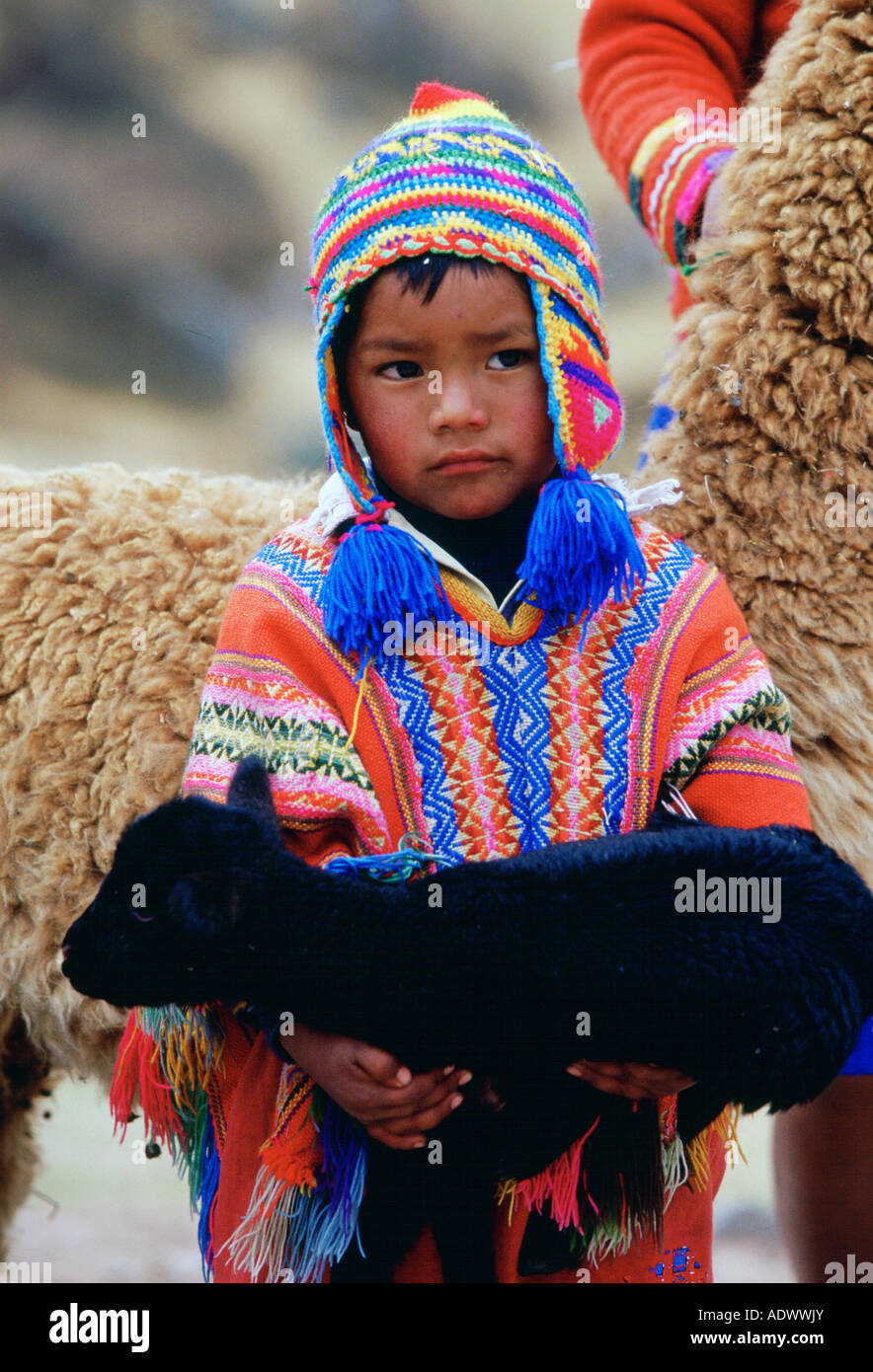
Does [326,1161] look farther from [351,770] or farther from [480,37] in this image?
[480,37]

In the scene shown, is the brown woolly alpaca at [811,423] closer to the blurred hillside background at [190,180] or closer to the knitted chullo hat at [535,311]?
the knitted chullo hat at [535,311]

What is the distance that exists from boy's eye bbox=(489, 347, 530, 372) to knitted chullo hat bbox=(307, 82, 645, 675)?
1.1 inches

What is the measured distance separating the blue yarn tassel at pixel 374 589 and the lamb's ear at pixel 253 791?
149 millimetres

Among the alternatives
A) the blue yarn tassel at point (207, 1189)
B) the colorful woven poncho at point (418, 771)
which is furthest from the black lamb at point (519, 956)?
the blue yarn tassel at point (207, 1189)

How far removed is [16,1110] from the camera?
6.64 ft

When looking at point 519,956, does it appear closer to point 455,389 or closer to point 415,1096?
point 415,1096

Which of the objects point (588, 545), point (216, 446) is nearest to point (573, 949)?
point (588, 545)

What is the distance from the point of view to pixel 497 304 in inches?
47.0

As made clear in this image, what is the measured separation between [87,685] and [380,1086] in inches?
33.0

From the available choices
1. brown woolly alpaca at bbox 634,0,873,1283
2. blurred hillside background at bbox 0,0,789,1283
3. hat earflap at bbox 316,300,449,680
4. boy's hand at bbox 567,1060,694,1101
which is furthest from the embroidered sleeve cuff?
blurred hillside background at bbox 0,0,789,1283

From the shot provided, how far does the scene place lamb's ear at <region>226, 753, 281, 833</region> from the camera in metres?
1.07

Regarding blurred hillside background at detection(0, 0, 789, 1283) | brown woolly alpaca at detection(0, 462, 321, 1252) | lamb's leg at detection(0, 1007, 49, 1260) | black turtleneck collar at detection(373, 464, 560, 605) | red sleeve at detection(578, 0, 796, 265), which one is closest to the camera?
black turtleneck collar at detection(373, 464, 560, 605)

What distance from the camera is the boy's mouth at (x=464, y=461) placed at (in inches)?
47.3

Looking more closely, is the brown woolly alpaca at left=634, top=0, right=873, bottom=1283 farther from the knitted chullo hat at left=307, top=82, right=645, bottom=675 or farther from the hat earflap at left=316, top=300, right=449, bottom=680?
the hat earflap at left=316, top=300, right=449, bottom=680
